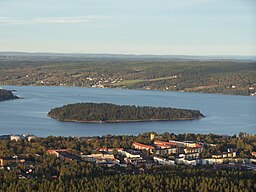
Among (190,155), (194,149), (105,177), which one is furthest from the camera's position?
(194,149)

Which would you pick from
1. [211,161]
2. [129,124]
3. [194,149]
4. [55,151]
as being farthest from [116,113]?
[211,161]

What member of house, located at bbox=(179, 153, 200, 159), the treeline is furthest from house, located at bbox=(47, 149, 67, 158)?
house, located at bbox=(179, 153, 200, 159)

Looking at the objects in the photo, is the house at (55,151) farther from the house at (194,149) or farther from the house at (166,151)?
the house at (194,149)

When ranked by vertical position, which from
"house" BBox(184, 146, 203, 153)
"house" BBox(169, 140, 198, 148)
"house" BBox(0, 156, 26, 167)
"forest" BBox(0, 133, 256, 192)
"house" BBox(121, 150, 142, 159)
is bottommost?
"house" BBox(169, 140, 198, 148)

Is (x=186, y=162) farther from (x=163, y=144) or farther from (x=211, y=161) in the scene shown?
(x=163, y=144)

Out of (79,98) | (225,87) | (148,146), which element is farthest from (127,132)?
(225,87)

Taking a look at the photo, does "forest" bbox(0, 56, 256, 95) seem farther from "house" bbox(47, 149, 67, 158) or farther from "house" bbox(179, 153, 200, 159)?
"house" bbox(47, 149, 67, 158)

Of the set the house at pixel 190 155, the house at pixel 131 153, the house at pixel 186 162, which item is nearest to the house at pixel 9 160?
the house at pixel 131 153
